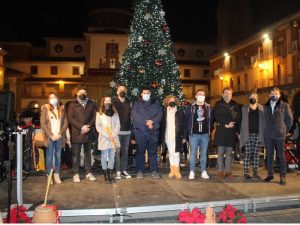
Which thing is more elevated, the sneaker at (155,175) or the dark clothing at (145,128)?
the dark clothing at (145,128)

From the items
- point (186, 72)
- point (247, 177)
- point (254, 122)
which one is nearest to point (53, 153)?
point (247, 177)

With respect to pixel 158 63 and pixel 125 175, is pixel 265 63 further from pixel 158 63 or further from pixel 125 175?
pixel 125 175

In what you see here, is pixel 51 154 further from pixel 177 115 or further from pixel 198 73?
pixel 198 73

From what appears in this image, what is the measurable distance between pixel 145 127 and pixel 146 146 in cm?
50

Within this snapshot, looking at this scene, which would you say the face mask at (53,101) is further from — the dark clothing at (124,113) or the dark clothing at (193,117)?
the dark clothing at (193,117)

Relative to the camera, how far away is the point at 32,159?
30.7ft

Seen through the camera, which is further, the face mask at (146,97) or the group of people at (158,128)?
the face mask at (146,97)

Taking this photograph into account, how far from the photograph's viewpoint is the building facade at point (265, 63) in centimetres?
3528

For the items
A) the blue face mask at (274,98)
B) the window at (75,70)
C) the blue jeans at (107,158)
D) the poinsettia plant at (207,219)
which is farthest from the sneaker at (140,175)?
the window at (75,70)

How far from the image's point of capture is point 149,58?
12.9 meters

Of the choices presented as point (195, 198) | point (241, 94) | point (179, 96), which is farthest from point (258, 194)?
point (241, 94)

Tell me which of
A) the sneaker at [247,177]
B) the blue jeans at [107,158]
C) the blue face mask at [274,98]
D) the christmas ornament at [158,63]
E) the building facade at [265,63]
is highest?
the building facade at [265,63]

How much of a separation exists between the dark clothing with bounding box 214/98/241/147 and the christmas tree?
394 cm

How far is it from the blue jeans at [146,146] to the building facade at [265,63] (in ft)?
78.0
